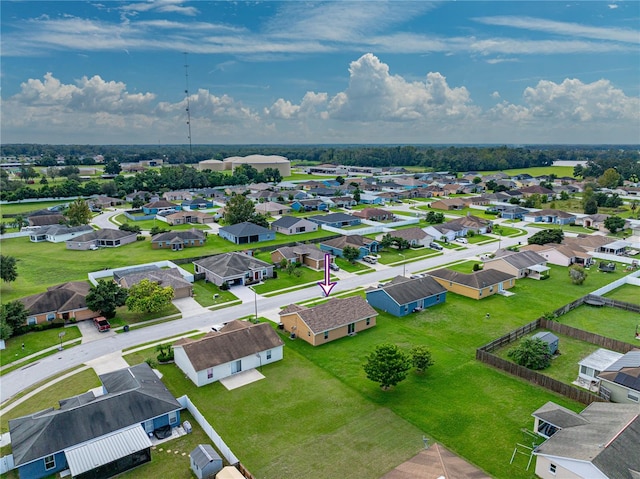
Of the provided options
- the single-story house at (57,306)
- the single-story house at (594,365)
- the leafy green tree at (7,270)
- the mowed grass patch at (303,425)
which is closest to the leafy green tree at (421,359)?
the mowed grass patch at (303,425)

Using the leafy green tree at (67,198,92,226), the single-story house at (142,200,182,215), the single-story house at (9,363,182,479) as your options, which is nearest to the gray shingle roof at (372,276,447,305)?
the single-story house at (9,363,182,479)

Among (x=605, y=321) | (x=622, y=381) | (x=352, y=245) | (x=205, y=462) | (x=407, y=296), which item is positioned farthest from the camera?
(x=352, y=245)

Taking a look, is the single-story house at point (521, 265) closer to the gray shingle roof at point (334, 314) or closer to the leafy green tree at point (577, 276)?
the leafy green tree at point (577, 276)

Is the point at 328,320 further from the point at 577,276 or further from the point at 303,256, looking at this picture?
the point at 577,276

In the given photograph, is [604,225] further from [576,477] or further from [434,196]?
[576,477]

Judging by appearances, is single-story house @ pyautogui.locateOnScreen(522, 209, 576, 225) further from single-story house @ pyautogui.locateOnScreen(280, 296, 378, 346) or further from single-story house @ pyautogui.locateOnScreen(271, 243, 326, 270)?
single-story house @ pyautogui.locateOnScreen(280, 296, 378, 346)

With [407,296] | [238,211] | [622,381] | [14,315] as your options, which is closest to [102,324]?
[14,315]
